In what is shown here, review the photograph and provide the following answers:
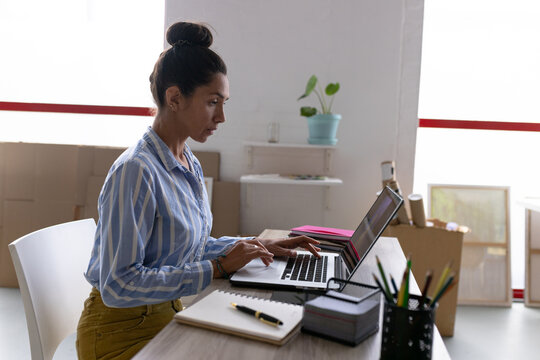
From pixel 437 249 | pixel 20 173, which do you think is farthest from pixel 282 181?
pixel 20 173

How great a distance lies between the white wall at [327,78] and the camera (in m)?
3.29

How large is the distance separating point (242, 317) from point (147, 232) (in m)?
0.35

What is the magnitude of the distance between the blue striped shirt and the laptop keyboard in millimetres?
247

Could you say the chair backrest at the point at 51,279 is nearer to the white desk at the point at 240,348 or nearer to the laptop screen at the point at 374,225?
the white desk at the point at 240,348

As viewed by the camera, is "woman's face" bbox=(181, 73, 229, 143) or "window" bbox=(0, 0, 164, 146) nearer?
"woman's face" bbox=(181, 73, 229, 143)

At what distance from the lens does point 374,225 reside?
4.61 ft

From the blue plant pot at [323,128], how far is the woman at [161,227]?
1566 mm

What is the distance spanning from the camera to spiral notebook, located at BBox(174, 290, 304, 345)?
934 mm

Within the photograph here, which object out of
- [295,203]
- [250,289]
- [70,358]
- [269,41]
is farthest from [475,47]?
[70,358]

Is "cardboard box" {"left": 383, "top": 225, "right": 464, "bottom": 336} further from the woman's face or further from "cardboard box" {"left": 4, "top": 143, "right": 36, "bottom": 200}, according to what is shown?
"cardboard box" {"left": 4, "top": 143, "right": 36, "bottom": 200}

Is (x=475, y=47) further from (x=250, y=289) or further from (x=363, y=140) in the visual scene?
(x=250, y=289)

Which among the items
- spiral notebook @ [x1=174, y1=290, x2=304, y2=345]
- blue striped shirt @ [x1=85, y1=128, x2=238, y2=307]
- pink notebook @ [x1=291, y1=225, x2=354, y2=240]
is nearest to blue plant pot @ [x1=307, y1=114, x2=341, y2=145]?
pink notebook @ [x1=291, y1=225, x2=354, y2=240]

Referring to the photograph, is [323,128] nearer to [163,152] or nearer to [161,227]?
[163,152]

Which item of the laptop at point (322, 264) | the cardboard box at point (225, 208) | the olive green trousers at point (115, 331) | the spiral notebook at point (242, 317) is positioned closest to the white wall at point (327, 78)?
the cardboard box at point (225, 208)
